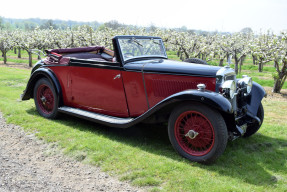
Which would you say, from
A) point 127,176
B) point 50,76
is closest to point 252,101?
point 127,176

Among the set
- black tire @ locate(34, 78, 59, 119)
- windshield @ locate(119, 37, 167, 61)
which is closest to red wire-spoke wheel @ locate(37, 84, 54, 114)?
black tire @ locate(34, 78, 59, 119)

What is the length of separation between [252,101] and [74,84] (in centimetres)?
341

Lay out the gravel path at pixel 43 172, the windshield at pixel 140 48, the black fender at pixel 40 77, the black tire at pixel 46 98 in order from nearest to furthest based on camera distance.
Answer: the gravel path at pixel 43 172, the windshield at pixel 140 48, the black fender at pixel 40 77, the black tire at pixel 46 98

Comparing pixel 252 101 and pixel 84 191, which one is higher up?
pixel 252 101

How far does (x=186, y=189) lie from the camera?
3.12 metres

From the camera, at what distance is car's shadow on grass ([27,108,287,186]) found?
356cm

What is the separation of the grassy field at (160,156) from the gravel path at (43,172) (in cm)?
17

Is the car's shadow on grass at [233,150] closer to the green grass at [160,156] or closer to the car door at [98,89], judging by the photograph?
the green grass at [160,156]

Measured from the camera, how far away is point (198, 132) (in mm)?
3723

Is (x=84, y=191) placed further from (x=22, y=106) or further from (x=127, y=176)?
(x=22, y=106)

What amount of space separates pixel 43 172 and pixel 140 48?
271 cm

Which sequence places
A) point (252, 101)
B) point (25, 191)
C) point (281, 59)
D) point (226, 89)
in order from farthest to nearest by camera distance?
point (281, 59)
point (252, 101)
point (226, 89)
point (25, 191)

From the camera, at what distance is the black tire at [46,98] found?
5.62 metres

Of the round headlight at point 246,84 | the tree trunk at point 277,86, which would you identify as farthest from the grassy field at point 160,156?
the tree trunk at point 277,86
